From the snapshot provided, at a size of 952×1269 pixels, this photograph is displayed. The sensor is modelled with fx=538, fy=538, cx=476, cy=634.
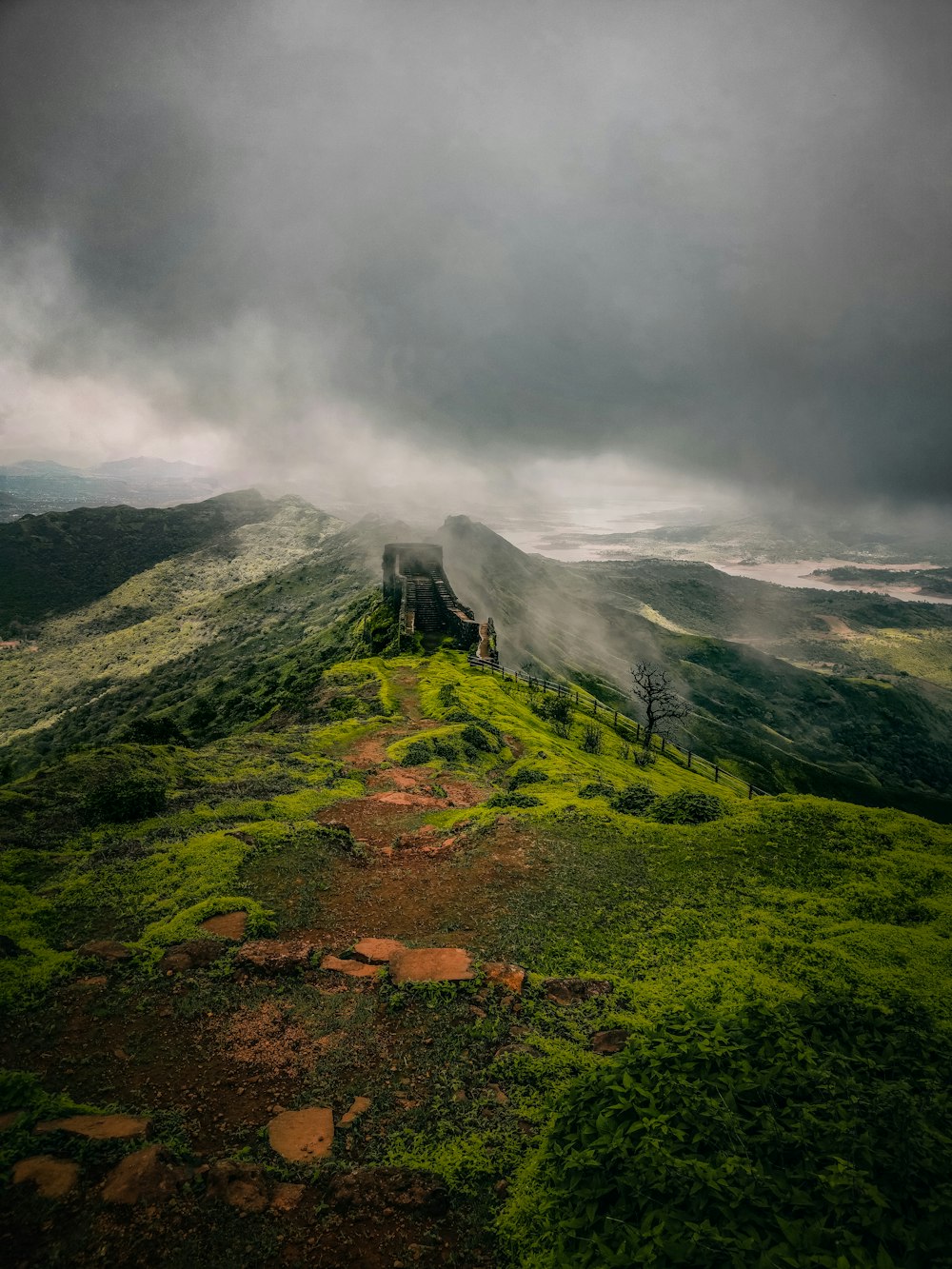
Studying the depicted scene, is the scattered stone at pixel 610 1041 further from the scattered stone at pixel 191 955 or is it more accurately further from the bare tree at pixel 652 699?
the bare tree at pixel 652 699

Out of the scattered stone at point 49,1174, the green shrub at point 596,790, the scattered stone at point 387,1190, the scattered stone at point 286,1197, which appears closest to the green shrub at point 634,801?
the green shrub at point 596,790

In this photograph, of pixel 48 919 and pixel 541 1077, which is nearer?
pixel 541 1077

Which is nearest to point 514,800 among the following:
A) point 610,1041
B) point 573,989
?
point 573,989

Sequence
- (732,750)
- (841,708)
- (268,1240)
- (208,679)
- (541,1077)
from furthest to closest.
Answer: (841,708) < (732,750) < (208,679) < (541,1077) < (268,1240)

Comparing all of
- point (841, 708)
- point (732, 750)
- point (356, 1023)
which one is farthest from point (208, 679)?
point (841, 708)

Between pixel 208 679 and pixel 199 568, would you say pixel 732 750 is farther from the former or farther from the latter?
pixel 199 568

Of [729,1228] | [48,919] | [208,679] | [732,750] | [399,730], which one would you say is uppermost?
[729,1228]

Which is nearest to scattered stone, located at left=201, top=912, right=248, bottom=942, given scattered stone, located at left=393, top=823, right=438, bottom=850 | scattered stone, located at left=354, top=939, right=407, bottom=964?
scattered stone, located at left=354, top=939, right=407, bottom=964
